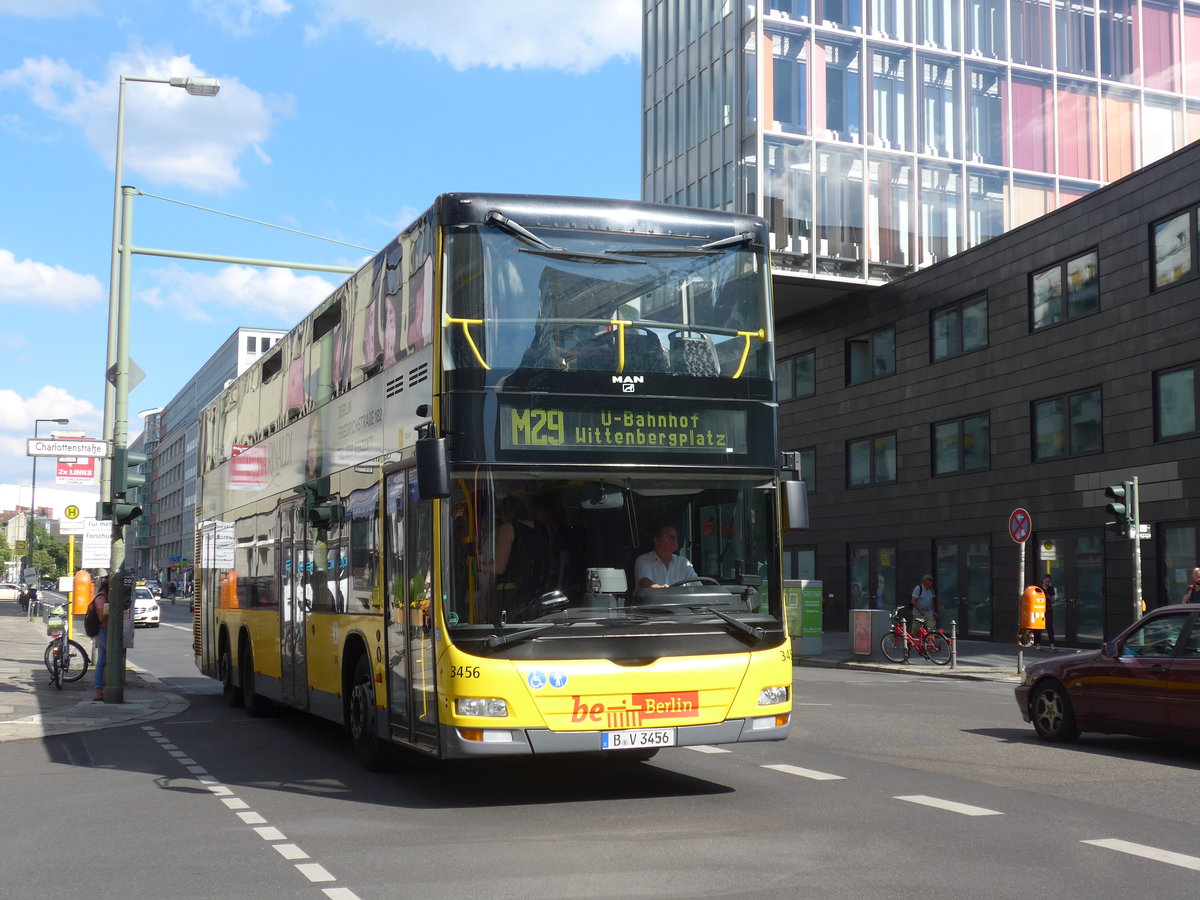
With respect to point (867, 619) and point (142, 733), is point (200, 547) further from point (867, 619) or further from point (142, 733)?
point (867, 619)

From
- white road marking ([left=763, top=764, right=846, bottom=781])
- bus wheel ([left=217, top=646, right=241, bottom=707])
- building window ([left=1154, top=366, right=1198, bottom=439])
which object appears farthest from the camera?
building window ([left=1154, top=366, right=1198, bottom=439])

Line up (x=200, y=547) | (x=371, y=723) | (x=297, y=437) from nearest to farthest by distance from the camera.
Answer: (x=371, y=723)
(x=297, y=437)
(x=200, y=547)

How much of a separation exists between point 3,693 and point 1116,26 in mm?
36160

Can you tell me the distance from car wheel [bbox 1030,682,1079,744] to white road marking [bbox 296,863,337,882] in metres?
8.23

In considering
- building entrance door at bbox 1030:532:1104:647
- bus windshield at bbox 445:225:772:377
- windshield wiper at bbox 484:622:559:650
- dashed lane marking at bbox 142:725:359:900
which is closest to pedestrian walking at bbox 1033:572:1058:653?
building entrance door at bbox 1030:532:1104:647

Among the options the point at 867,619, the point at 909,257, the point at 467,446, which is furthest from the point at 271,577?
the point at 909,257

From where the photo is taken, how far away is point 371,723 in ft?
36.9

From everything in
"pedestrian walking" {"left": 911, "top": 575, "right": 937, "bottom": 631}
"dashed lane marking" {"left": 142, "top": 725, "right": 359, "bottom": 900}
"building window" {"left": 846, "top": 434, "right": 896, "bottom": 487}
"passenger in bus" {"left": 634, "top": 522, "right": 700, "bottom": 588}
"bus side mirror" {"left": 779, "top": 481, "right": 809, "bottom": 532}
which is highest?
"building window" {"left": 846, "top": 434, "right": 896, "bottom": 487}

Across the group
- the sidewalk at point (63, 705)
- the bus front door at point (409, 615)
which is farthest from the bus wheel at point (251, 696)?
the bus front door at point (409, 615)

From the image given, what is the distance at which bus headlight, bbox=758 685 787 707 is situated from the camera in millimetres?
9734

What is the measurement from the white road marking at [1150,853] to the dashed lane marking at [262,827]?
407cm

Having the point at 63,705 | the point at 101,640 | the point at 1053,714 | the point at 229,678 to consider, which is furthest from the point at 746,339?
the point at 101,640

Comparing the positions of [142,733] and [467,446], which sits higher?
[467,446]

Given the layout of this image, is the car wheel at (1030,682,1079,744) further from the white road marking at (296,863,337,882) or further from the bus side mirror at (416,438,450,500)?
the white road marking at (296,863,337,882)
